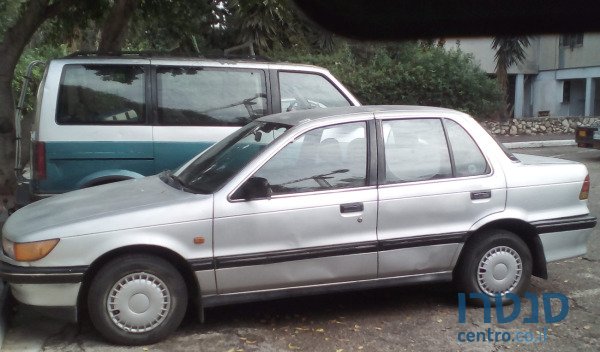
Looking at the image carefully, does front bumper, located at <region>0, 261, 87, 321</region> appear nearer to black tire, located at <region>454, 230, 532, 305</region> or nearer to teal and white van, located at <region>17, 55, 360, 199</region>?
teal and white van, located at <region>17, 55, 360, 199</region>

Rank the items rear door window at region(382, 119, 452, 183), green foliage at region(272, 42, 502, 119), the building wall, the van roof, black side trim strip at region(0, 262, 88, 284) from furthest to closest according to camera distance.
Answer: the building wall < green foliage at region(272, 42, 502, 119) < the van roof < rear door window at region(382, 119, 452, 183) < black side trim strip at region(0, 262, 88, 284)

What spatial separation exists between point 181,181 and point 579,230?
3125 millimetres

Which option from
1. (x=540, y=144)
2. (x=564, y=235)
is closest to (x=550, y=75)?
(x=540, y=144)

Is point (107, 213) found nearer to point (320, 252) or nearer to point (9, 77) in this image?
point (320, 252)

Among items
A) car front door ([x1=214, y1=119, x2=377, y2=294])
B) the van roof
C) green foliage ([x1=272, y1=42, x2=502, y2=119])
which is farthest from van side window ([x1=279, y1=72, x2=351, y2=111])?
green foliage ([x1=272, y1=42, x2=502, y2=119])

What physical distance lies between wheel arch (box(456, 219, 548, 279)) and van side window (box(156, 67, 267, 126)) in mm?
2587

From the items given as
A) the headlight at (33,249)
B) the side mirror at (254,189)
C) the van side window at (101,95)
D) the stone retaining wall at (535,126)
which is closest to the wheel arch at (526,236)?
the side mirror at (254,189)

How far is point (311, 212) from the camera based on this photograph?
5125 millimetres

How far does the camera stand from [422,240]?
211 inches

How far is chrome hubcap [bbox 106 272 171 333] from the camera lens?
4.86 meters

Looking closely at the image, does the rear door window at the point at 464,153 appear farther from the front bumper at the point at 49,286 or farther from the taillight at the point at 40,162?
the taillight at the point at 40,162

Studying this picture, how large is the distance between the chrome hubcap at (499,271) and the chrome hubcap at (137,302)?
7.81 ft

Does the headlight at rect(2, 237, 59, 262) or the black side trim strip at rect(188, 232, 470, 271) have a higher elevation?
the headlight at rect(2, 237, 59, 262)

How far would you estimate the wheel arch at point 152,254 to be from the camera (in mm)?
4840
